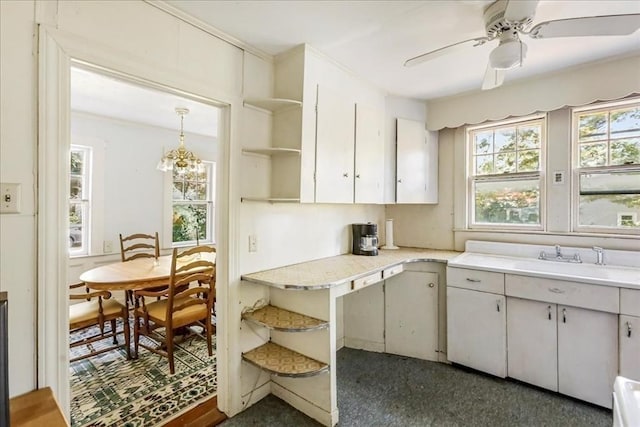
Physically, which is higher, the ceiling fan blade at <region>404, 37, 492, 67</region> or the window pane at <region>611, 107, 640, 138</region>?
the ceiling fan blade at <region>404, 37, 492, 67</region>

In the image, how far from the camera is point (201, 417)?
1.87 m

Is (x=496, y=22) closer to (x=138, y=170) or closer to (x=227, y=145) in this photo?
(x=227, y=145)

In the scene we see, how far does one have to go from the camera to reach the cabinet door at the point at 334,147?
2.11 metres

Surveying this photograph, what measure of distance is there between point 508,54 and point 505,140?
59.0 inches

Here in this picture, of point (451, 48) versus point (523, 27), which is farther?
point (451, 48)

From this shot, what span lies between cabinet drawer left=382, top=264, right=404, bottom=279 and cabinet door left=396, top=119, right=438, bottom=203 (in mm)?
706

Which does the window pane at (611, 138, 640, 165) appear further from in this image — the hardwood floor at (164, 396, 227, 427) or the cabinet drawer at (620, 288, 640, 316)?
the hardwood floor at (164, 396, 227, 427)

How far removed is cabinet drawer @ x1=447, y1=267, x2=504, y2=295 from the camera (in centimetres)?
226

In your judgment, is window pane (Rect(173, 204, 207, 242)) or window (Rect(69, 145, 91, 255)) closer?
window (Rect(69, 145, 91, 255))

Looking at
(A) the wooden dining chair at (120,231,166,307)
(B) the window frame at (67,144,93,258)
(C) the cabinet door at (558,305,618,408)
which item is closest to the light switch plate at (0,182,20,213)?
(A) the wooden dining chair at (120,231,166,307)

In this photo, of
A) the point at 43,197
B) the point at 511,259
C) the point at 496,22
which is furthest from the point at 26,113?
the point at 511,259

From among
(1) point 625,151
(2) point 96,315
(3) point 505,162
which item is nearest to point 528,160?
(3) point 505,162

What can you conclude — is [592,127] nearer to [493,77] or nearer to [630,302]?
[493,77]

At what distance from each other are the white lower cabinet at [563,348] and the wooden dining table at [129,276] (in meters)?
2.65
